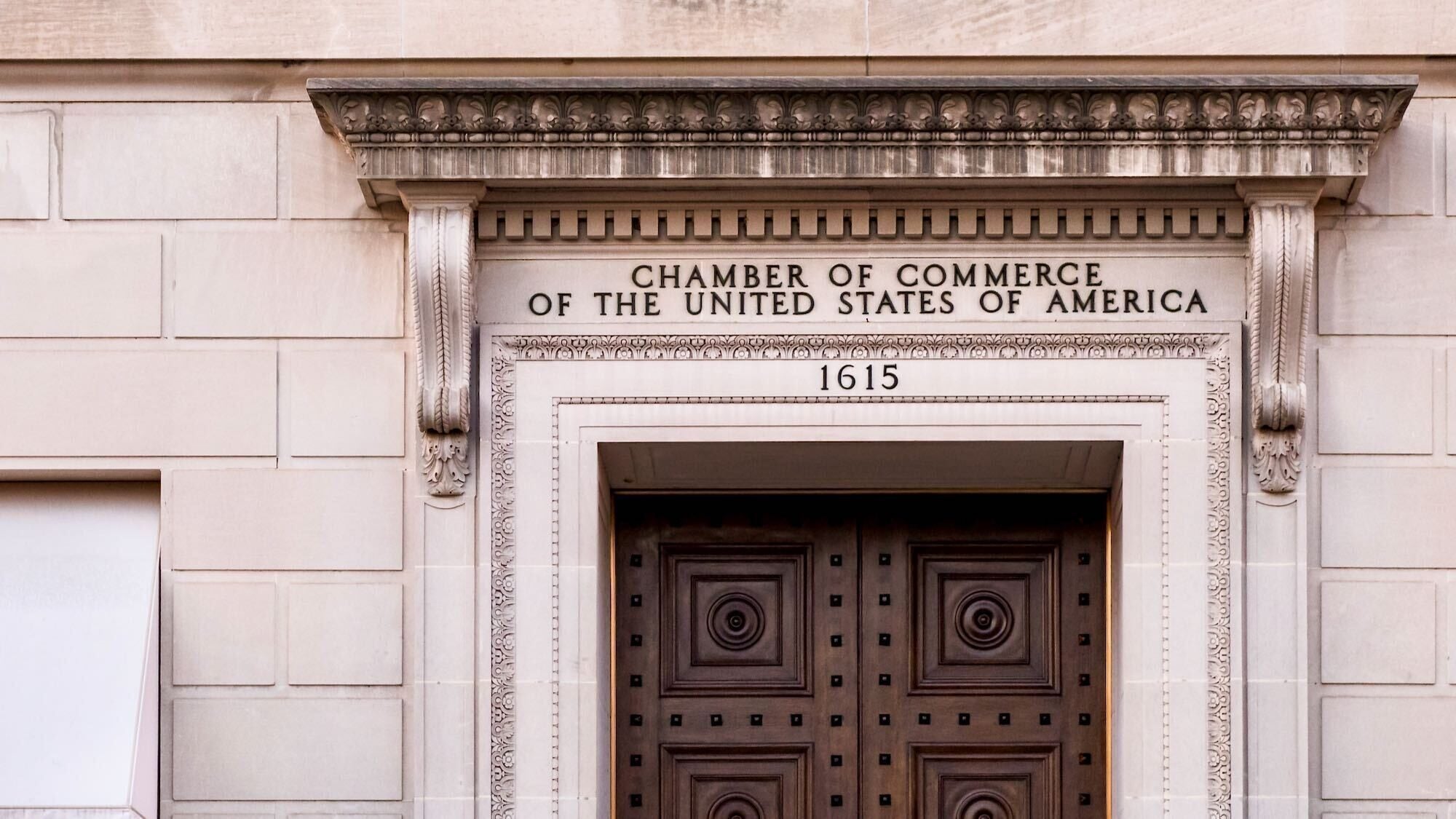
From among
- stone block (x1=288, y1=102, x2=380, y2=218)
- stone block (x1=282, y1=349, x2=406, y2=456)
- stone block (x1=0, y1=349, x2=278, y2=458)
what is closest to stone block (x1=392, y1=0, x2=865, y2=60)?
stone block (x1=288, y1=102, x2=380, y2=218)

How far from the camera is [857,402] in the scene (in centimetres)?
1077

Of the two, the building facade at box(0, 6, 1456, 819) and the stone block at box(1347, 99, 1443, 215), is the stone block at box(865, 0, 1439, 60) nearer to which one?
the building facade at box(0, 6, 1456, 819)

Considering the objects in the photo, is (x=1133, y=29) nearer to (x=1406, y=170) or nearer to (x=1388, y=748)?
(x=1406, y=170)

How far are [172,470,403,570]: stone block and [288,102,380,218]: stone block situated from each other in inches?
56.7

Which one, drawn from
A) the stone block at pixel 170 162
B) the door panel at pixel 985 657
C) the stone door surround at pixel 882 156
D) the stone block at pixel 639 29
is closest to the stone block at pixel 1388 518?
the stone door surround at pixel 882 156

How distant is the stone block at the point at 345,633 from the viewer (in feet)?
35.1

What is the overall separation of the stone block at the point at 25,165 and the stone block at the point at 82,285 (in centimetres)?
17

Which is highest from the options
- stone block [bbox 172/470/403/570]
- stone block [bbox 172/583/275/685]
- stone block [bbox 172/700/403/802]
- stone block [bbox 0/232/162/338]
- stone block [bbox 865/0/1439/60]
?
stone block [bbox 865/0/1439/60]

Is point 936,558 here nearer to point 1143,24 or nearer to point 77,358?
point 1143,24

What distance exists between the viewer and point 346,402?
10867 millimetres

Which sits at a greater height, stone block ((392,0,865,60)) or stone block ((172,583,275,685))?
stone block ((392,0,865,60))

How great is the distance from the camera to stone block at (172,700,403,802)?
1067 cm

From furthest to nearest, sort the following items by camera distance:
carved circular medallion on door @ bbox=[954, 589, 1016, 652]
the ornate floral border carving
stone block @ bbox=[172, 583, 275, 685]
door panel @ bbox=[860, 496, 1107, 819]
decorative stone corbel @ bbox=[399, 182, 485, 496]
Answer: carved circular medallion on door @ bbox=[954, 589, 1016, 652] → door panel @ bbox=[860, 496, 1107, 819] → stone block @ bbox=[172, 583, 275, 685] → the ornate floral border carving → decorative stone corbel @ bbox=[399, 182, 485, 496]

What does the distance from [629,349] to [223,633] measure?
266cm
